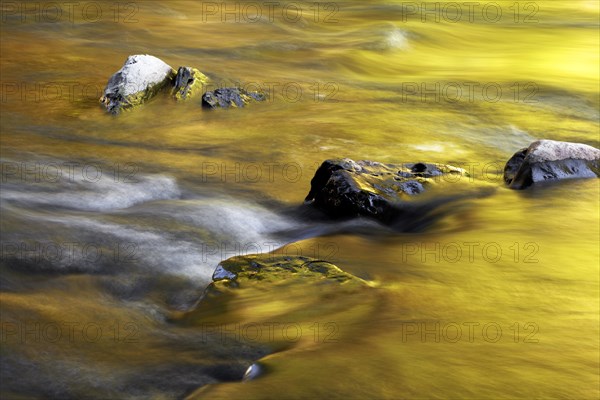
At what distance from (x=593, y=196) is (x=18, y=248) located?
14.0ft

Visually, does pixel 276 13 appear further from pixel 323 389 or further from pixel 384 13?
pixel 323 389

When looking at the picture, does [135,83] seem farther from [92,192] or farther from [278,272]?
[278,272]

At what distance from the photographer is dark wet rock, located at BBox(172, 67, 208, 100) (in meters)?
10.4

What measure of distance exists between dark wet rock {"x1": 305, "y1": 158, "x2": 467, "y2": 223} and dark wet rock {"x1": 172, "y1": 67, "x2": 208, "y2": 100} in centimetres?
364

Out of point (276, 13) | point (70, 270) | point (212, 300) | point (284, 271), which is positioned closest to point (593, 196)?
point (284, 271)

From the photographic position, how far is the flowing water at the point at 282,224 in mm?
3971

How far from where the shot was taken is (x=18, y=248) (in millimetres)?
5477

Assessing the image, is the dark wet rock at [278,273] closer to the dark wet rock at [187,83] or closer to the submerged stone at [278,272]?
the submerged stone at [278,272]

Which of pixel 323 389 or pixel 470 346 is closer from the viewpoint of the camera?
pixel 323 389

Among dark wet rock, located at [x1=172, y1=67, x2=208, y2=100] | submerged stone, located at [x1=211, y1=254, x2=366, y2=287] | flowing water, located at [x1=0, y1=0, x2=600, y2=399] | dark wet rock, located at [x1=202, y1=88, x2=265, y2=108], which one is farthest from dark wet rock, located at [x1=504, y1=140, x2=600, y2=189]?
dark wet rock, located at [x1=172, y1=67, x2=208, y2=100]

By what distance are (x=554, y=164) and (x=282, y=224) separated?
2.34m

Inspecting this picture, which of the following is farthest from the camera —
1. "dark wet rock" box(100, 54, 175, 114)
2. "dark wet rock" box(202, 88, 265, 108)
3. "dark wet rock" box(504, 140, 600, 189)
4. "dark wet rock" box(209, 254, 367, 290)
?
"dark wet rock" box(202, 88, 265, 108)

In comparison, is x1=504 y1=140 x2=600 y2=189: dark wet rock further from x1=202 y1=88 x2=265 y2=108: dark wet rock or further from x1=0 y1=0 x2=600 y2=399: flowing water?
x1=202 y1=88 x2=265 y2=108: dark wet rock

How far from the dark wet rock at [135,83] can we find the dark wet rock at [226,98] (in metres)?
0.65
